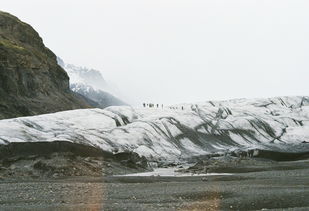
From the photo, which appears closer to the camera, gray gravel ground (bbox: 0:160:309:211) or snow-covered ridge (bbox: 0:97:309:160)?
gray gravel ground (bbox: 0:160:309:211)

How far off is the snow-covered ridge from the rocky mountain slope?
47.7 ft

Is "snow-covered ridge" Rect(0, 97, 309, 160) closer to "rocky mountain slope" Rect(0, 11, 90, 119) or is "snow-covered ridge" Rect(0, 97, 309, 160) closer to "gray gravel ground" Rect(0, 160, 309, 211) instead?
"rocky mountain slope" Rect(0, 11, 90, 119)

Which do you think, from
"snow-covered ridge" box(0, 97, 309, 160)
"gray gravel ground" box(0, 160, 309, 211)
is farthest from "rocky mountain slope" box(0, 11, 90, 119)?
"gray gravel ground" box(0, 160, 309, 211)

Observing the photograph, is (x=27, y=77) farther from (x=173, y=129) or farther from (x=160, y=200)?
(x=160, y=200)

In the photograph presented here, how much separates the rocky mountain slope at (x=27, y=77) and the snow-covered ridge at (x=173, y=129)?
1453 cm

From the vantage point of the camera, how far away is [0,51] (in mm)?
84562

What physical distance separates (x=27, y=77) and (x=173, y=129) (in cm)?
3210

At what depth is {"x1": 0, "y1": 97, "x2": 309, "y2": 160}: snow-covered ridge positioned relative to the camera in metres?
55.1

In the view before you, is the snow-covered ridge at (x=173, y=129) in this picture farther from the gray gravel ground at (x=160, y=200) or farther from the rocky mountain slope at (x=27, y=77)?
the gray gravel ground at (x=160, y=200)

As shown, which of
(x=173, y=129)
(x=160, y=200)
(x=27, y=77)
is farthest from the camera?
(x=27, y=77)

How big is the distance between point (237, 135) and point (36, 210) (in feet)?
230

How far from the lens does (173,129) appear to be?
7444 cm

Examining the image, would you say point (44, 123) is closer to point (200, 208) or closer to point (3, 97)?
point (3, 97)

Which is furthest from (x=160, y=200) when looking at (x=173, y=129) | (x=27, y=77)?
(x=27, y=77)
